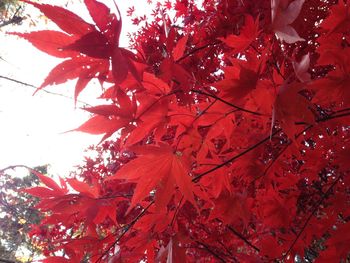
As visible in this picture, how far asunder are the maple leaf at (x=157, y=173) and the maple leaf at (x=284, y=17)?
0.39 m

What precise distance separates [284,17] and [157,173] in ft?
1.50

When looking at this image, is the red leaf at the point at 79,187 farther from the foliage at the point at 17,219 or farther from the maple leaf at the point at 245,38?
the foliage at the point at 17,219

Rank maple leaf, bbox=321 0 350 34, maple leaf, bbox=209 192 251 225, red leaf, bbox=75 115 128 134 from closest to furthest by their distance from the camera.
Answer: red leaf, bbox=75 115 128 134 → maple leaf, bbox=321 0 350 34 → maple leaf, bbox=209 192 251 225

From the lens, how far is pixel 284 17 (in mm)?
595

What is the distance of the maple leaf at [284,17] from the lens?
572 mm

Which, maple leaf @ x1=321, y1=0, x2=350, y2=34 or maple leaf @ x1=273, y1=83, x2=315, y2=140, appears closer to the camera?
maple leaf @ x1=273, y1=83, x2=315, y2=140

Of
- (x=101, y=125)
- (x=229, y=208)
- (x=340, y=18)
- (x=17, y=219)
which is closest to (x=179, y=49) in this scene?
(x=101, y=125)

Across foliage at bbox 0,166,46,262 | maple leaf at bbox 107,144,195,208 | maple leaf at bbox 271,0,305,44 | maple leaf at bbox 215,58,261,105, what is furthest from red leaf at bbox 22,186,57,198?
foliage at bbox 0,166,46,262

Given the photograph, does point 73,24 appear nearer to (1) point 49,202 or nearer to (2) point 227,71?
(2) point 227,71

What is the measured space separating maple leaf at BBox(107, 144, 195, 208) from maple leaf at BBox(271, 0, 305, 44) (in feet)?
1.27

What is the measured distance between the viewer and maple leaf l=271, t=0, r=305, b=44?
0.57m

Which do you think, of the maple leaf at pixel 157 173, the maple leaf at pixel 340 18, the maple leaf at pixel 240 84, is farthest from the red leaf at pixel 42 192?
the maple leaf at pixel 340 18

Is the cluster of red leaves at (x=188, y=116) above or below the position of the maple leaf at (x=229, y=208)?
above

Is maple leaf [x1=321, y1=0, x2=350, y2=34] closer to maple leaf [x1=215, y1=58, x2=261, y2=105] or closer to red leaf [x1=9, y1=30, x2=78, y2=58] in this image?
maple leaf [x1=215, y1=58, x2=261, y2=105]
